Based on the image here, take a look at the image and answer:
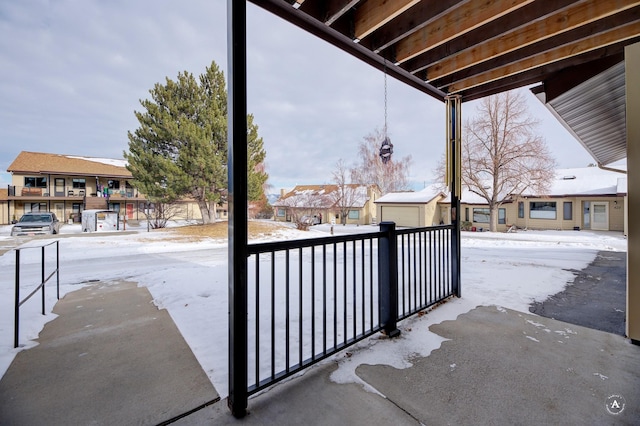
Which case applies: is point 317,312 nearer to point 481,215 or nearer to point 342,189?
point 342,189

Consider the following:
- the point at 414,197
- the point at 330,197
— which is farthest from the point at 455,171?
the point at 330,197

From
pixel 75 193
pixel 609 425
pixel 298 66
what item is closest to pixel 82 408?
pixel 609 425

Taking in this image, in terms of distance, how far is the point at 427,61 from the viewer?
2.93m

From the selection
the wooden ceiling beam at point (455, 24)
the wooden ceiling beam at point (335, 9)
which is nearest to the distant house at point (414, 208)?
the wooden ceiling beam at point (455, 24)

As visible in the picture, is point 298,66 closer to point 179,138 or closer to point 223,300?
point 223,300

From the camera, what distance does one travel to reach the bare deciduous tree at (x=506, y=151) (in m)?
14.8

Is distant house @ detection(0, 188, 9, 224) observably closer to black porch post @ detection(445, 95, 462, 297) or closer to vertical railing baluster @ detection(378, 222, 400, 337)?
vertical railing baluster @ detection(378, 222, 400, 337)

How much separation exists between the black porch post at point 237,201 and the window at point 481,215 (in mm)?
20320

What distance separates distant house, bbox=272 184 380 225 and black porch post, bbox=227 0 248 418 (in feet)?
57.6

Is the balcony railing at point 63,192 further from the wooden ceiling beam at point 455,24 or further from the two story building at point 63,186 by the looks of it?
the wooden ceiling beam at point 455,24

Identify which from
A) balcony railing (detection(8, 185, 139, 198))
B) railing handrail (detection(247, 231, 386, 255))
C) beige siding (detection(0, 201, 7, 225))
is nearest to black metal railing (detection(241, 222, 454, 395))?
railing handrail (detection(247, 231, 386, 255))

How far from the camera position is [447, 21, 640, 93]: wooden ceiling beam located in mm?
2443

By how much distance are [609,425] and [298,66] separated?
8.92 m

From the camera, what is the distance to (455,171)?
3666mm
